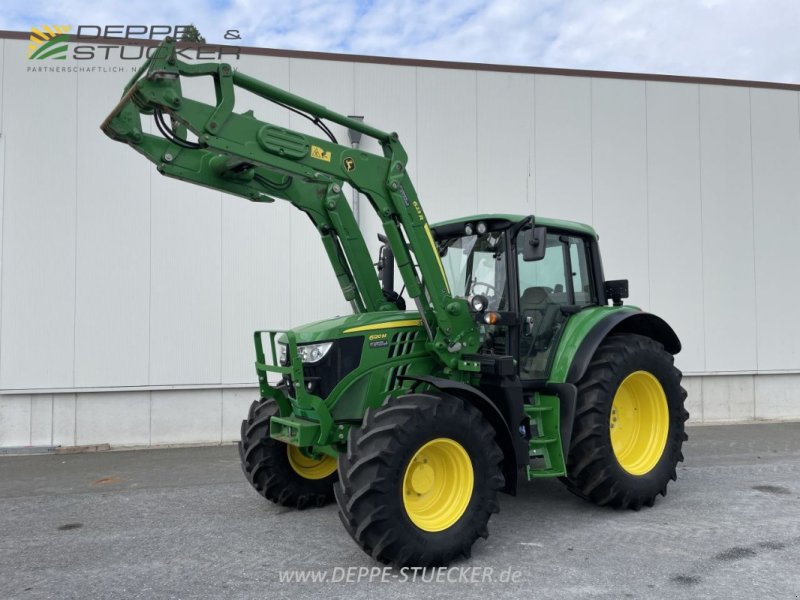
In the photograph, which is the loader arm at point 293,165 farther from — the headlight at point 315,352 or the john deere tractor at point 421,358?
the headlight at point 315,352

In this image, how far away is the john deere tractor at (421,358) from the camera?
12.7 ft

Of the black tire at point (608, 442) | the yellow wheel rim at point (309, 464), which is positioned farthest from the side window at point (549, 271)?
the yellow wheel rim at point (309, 464)

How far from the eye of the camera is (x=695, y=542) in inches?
169

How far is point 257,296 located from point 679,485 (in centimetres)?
561

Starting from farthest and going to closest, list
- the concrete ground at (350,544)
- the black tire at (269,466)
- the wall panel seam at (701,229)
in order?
the wall panel seam at (701,229), the black tire at (269,466), the concrete ground at (350,544)

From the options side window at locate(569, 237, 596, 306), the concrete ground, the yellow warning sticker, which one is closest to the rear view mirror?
side window at locate(569, 237, 596, 306)

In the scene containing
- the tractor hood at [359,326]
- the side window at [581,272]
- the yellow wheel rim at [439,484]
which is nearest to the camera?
the yellow wheel rim at [439,484]

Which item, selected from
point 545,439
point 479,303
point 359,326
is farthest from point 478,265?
point 545,439

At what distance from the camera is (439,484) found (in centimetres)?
416

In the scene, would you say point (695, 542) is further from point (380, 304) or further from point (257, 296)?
point (257, 296)

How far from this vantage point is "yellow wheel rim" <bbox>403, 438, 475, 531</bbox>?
4.00 m

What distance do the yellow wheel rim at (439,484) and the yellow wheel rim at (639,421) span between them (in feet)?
5.93

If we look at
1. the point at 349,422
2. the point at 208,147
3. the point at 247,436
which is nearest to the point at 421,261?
the point at 349,422

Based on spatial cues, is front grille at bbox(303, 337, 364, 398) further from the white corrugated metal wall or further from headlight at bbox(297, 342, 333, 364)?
the white corrugated metal wall
